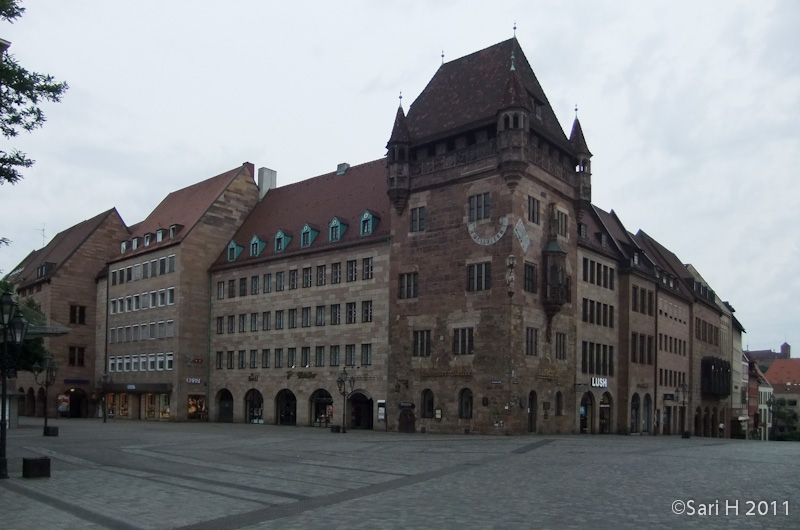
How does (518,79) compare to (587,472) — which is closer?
(587,472)

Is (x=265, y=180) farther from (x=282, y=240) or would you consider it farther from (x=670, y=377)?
(x=670, y=377)

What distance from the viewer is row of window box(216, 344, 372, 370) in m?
57.8

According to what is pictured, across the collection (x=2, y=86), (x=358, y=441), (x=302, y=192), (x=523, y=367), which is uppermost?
(x=302, y=192)

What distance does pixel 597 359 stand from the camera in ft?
194

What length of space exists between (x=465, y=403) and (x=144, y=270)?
1472 inches

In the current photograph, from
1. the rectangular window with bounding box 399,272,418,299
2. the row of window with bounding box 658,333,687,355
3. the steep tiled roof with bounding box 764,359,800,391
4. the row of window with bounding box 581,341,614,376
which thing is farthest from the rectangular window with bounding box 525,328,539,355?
the steep tiled roof with bounding box 764,359,800,391

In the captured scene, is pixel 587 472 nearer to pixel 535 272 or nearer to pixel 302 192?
pixel 535 272

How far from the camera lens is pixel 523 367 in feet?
161

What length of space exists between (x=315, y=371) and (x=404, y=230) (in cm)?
1299

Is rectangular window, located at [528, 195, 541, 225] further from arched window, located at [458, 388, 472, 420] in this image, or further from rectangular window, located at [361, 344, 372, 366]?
rectangular window, located at [361, 344, 372, 366]

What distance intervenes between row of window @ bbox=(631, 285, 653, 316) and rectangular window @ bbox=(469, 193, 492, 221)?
66.0 feet

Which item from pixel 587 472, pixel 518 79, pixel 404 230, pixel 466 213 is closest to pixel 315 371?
pixel 404 230

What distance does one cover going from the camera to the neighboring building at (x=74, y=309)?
8025cm

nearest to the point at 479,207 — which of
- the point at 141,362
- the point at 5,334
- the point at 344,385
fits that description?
the point at 344,385
